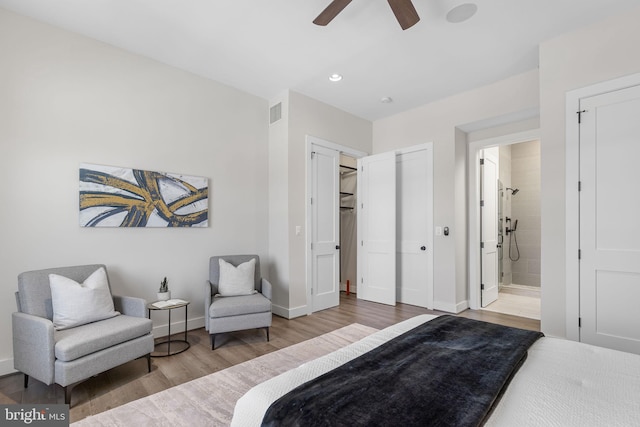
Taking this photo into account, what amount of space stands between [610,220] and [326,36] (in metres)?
3.03

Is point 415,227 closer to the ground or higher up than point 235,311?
higher up

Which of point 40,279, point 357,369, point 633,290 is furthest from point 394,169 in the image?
point 40,279

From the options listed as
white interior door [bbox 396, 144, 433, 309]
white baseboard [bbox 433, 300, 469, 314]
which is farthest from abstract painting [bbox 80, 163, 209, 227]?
white baseboard [bbox 433, 300, 469, 314]

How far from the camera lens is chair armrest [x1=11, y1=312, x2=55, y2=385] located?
6.86 feet

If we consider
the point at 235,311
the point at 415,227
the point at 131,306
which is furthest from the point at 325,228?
the point at 131,306

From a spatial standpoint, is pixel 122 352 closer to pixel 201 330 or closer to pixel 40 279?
pixel 40 279

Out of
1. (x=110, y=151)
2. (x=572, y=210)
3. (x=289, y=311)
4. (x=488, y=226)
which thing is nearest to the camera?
(x=572, y=210)

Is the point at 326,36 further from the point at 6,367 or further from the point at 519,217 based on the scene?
the point at 519,217

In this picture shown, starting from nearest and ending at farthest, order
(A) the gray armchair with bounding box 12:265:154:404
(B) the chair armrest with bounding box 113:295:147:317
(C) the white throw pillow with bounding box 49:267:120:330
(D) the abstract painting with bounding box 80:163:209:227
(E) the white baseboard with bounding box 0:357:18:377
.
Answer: (A) the gray armchair with bounding box 12:265:154:404 → (C) the white throw pillow with bounding box 49:267:120:330 → (E) the white baseboard with bounding box 0:357:18:377 → (B) the chair armrest with bounding box 113:295:147:317 → (D) the abstract painting with bounding box 80:163:209:227

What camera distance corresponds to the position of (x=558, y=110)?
9.70 ft

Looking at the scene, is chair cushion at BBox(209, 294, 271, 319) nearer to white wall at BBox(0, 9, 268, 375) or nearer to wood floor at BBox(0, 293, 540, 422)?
wood floor at BBox(0, 293, 540, 422)

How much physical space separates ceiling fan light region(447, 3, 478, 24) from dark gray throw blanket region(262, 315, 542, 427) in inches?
99.9

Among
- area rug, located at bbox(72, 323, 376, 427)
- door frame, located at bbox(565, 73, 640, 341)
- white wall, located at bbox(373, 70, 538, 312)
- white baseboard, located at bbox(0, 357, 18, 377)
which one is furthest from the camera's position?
white wall, located at bbox(373, 70, 538, 312)

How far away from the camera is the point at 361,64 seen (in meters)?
→ 3.54
